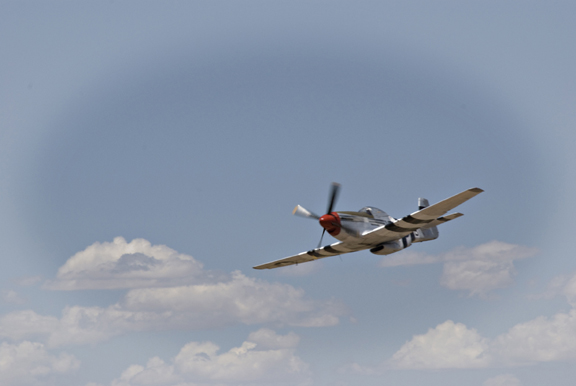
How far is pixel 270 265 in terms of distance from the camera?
188 ft

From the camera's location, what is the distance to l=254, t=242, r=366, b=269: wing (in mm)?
49406

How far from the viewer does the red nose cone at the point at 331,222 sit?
4422 centimetres

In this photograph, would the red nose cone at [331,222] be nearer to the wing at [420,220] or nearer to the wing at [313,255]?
the wing at [420,220]

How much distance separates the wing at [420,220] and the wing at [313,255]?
3.50 m

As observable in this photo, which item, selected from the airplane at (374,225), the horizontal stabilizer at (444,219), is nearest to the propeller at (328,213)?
the airplane at (374,225)

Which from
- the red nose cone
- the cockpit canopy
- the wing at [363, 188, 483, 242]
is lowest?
the wing at [363, 188, 483, 242]

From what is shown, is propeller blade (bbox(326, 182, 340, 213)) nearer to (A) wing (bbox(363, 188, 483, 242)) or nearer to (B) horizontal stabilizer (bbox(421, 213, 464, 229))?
(A) wing (bbox(363, 188, 483, 242))

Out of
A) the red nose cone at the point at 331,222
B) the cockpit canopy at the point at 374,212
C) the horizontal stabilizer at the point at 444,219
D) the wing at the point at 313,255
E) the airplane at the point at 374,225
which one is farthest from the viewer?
the wing at the point at 313,255

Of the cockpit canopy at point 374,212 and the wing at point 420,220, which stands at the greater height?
the cockpit canopy at point 374,212

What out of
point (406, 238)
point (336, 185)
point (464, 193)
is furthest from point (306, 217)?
point (464, 193)

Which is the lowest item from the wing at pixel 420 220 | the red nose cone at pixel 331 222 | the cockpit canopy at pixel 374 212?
the wing at pixel 420 220

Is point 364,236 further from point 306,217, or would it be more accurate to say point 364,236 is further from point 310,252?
point 310,252

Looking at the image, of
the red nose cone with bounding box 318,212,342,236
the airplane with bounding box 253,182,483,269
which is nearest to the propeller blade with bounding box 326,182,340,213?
the airplane with bounding box 253,182,483,269

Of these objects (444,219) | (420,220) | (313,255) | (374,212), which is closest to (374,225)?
(374,212)
